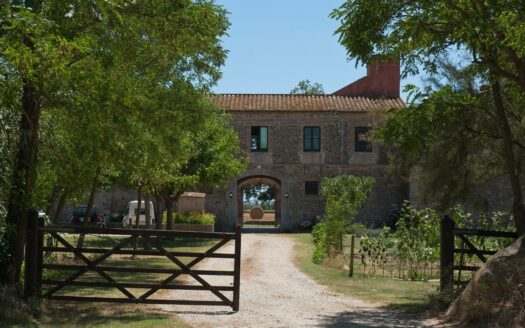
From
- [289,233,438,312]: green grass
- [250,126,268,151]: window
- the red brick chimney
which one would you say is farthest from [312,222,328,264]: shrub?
the red brick chimney

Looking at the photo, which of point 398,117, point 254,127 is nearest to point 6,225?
point 398,117

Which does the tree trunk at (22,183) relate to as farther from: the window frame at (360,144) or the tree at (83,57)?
the window frame at (360,144)

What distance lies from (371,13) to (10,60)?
5.95 m

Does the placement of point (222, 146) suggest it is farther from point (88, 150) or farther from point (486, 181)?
point (88, 150)

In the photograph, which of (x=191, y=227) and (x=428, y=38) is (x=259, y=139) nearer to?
(x=191, y=227)

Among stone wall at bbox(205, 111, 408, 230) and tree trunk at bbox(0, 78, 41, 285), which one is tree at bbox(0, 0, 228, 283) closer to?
tree trunk at bbox(0, 78, 41, 285)

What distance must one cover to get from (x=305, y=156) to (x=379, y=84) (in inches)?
265

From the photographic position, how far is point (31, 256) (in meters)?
10.3

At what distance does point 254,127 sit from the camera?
38688 millimetres

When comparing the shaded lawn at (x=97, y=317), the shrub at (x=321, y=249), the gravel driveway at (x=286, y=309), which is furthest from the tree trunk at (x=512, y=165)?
the shrub at (x=321, y=249)

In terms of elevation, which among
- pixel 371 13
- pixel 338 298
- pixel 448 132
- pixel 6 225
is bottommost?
Answer: pixel 338 298

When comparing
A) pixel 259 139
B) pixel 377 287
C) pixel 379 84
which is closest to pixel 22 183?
pixel 377 287

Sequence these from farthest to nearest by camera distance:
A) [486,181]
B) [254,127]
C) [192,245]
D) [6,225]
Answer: [254,127] → [192,245] → [486,181] → [6,225]

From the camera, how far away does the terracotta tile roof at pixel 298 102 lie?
126 ft
